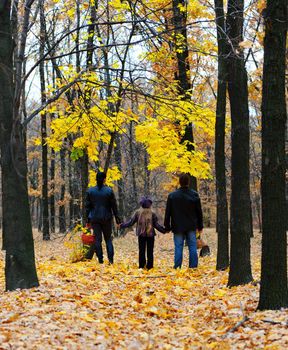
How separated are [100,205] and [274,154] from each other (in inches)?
223

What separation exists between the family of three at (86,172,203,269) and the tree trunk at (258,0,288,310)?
14.5ft

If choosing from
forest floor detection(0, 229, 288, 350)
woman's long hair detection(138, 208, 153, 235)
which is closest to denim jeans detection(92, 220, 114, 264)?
woman's long hair detection(138, 208, 153, 235)

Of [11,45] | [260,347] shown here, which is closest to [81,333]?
[260,347]

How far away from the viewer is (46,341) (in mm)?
4855

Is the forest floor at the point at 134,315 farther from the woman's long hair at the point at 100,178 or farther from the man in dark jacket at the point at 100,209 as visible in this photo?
the woman's long hair at the point at 100,178

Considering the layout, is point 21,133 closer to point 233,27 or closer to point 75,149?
point 233,27

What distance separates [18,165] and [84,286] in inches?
92.2

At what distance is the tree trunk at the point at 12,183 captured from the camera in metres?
7.43

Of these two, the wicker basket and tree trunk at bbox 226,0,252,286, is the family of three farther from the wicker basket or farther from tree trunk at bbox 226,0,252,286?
tree trunk at bbox 226,0,252,286

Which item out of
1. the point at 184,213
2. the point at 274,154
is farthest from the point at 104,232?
the point at 274,154

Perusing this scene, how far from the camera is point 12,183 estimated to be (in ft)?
24.3

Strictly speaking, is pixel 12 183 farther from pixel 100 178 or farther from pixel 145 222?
pixel 145 222

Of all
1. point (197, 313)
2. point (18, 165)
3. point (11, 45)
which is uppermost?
point (11, 45)

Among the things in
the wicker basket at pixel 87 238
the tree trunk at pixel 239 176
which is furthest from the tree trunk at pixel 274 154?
the wicker basket at pixel 87 238
